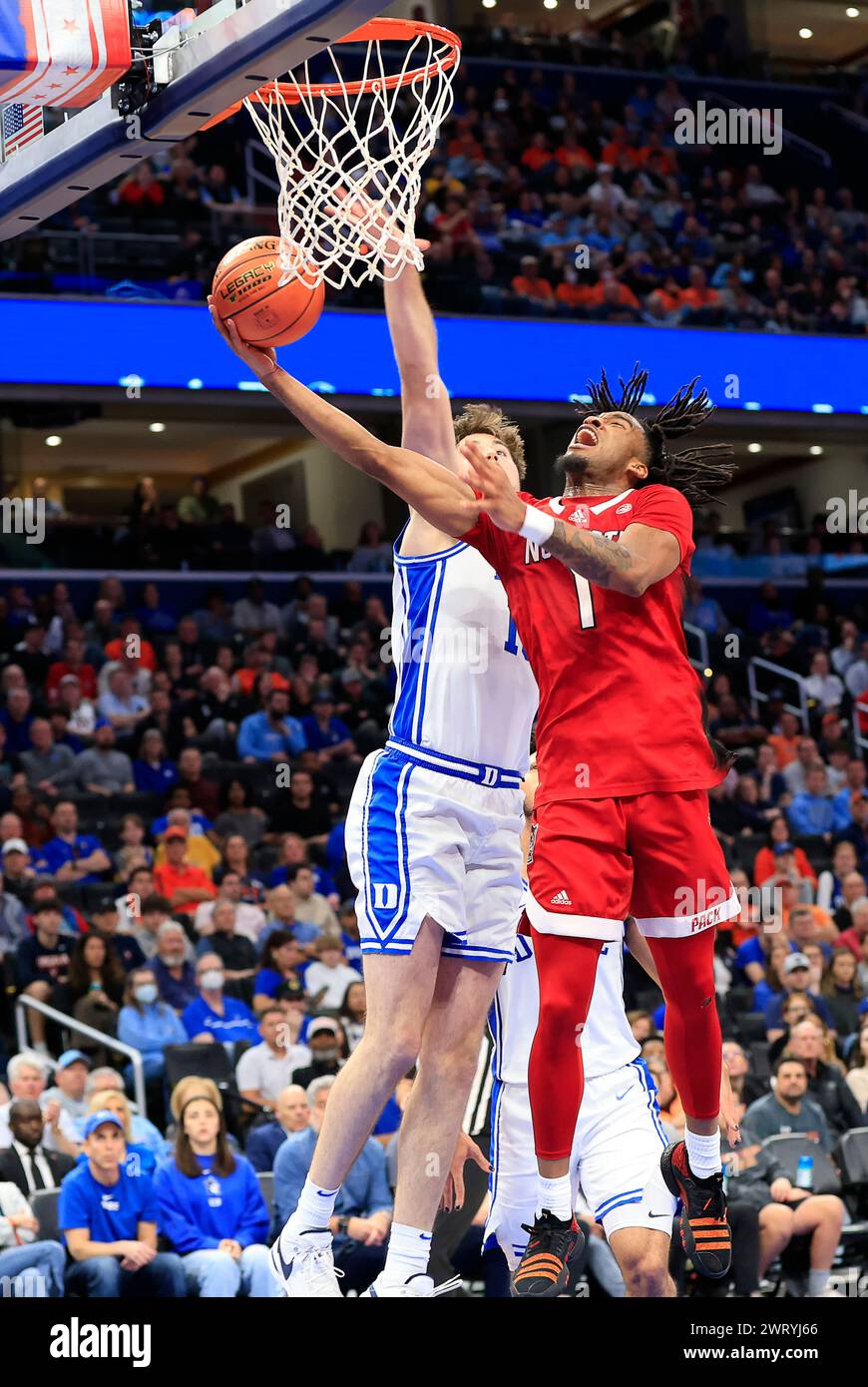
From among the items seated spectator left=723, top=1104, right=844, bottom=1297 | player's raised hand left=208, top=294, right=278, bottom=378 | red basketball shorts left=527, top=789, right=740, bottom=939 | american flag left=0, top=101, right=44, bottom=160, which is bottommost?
seated spectator left=723, top=1104, right=844, bottom=1297

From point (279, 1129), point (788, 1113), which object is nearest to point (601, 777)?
point (279, 1129)

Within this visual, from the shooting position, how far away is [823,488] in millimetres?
23578

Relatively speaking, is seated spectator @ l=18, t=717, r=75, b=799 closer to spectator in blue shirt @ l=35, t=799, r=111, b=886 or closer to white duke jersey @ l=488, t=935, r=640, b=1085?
spectator in blue shirt @ l=35, t=799, r=111, b=886

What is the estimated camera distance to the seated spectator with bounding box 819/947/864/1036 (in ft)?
42.3

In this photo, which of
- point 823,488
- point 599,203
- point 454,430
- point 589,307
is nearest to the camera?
point 454,430

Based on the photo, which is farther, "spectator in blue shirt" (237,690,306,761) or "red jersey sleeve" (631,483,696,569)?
"spectator in blue shirt" (237,690,306,761)

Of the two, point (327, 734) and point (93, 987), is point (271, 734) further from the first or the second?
point (93, 987)

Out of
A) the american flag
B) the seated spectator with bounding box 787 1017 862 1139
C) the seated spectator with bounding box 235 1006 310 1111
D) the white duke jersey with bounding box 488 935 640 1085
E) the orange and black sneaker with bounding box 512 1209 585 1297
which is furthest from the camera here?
the seated spectator with bounding box 787 1017 862 1139

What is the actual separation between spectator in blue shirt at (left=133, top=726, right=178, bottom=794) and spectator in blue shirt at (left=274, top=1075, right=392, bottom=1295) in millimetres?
4804

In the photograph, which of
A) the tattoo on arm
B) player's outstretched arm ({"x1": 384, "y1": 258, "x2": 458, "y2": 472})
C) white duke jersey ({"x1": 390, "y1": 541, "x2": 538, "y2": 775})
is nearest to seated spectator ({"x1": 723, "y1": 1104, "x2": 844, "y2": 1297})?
white duke jersey ({"x1": 390, "y1": 541, "x2": 538, "y2": 775})

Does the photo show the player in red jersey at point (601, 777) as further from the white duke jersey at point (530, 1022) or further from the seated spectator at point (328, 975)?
the seated spectator at point (328, 975)
